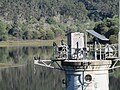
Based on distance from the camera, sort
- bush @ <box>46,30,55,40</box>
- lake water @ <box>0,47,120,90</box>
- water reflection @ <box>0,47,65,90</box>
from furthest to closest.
A: bush @ <box>46,30,55,40</box> < water reflection @ <box>0,47,65,90</box> < lake water @ <box>0,47,120,90</box>

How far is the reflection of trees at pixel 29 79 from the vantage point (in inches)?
1995

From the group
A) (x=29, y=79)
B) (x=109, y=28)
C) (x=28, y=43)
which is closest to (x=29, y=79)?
(x=29, y=79)

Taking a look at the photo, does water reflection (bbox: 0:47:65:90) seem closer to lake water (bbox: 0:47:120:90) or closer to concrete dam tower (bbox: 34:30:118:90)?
lake water (bbox: 0:47:120:90)

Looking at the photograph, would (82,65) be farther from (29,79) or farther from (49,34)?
(49,34)

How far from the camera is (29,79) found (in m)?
57.4

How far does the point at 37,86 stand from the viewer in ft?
165

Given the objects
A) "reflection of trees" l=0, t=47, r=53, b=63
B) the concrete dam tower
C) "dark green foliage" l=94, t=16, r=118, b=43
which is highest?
"dark green foliage" l=94, t=16, r=118, b=43

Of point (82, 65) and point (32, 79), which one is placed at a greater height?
point (82, 65)

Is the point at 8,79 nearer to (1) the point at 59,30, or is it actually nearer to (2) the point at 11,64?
(2) the point at 11,64

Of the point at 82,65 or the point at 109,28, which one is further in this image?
the point at 109,28

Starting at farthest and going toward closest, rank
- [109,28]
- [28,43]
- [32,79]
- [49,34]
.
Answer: [49,34] < [28,43] < [109,28] < [32,79]

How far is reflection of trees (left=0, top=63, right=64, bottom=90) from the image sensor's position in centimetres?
5068

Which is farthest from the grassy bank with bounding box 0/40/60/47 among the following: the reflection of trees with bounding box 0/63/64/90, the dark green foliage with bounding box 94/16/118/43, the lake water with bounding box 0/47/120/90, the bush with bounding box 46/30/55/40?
the reflection of trees with bounding box 0/63/64/90

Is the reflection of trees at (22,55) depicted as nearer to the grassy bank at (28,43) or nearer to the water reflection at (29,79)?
the water reflection at (29,79)
